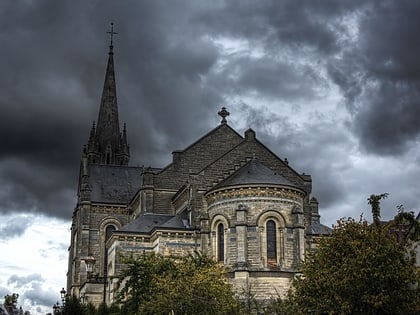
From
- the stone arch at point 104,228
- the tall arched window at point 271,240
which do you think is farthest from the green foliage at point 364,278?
the stone arch at point 104,228

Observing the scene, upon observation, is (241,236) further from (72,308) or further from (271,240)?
(72,308)

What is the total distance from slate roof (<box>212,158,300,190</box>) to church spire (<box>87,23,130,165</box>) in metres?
35.2

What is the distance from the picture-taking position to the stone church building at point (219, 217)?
47500 millimetres

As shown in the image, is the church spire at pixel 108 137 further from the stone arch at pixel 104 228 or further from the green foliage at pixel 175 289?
the green foliage at pixel 175 289

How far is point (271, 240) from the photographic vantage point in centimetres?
4828

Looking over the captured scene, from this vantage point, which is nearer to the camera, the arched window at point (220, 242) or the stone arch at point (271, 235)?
the stone arch at point (271, 235)

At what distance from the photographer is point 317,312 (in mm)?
27312

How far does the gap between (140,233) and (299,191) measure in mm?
13375

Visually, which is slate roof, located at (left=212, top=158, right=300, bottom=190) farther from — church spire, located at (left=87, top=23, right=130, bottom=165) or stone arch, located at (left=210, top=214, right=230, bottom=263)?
church spire, located at (left=87, top=23, right=130, bottom=165)

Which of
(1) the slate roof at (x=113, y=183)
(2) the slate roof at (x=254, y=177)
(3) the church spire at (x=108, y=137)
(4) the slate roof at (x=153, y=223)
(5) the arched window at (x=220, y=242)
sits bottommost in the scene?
(5) the arched window at (x=220, y=242)

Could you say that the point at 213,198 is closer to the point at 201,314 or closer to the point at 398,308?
the point at 201,314

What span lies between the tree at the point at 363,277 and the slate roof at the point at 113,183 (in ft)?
144

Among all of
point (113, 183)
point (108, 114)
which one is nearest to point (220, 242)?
point (113, 183)

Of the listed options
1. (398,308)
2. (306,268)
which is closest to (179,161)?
(306,268)
